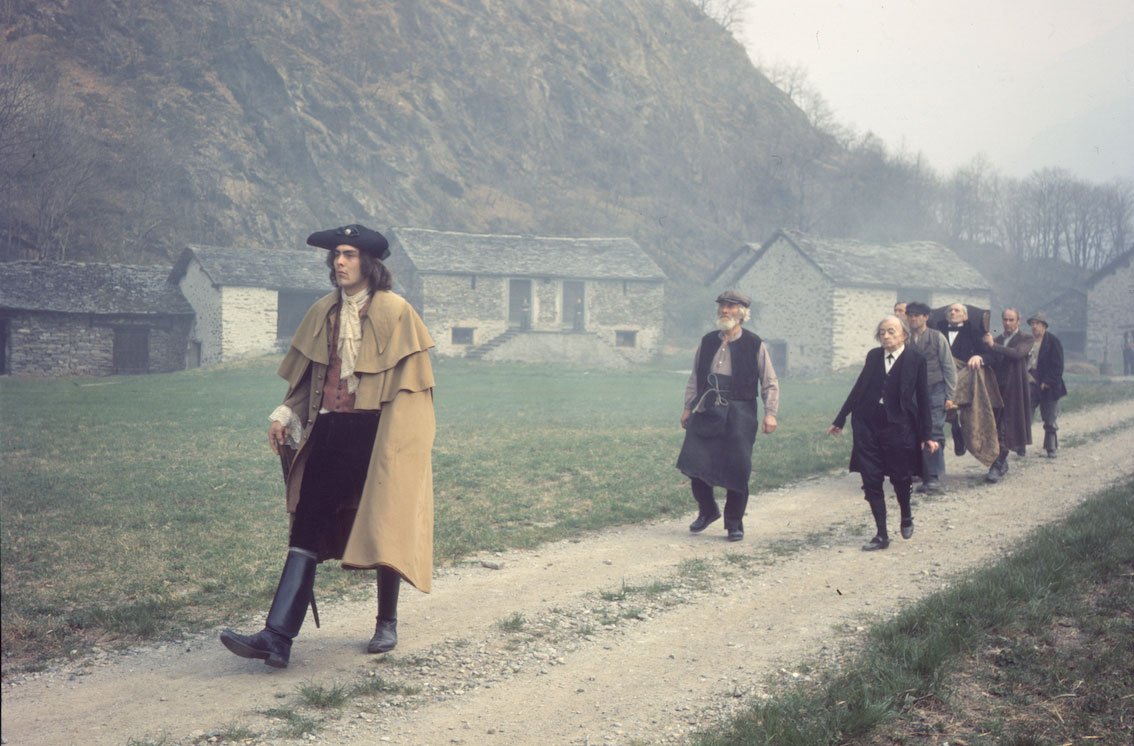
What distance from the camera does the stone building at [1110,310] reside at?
41844 millimetres

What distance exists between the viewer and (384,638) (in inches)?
178

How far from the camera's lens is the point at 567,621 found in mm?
5137

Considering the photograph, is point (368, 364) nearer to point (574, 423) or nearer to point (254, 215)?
point (574, 423)

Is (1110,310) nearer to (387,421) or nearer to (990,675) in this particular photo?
(990,675)

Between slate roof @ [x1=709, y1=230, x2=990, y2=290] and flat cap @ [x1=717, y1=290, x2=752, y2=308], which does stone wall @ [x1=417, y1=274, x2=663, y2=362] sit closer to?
slate roof @ [x1=709, y1=230, x2=990, y2=290]

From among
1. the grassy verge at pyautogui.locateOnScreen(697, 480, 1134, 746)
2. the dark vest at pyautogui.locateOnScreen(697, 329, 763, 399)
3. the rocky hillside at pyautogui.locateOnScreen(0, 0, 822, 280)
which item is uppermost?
the rocky hillside at pyautogui.locateOnScreen(0, 0, 822, 280)

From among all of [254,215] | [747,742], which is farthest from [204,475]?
[254,215]

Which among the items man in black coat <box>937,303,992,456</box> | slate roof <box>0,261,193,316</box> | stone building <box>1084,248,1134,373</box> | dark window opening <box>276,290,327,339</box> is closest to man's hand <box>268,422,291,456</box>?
man in black coat <box>937,303,992,456</box>

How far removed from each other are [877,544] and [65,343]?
109 ft

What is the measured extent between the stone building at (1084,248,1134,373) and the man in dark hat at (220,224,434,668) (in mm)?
44575

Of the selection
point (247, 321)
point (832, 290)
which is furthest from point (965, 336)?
point (247, 321)

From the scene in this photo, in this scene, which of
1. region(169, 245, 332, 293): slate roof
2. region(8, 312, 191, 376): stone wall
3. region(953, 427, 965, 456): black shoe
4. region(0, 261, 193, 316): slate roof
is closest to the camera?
region(953, 427, 965, 456): black shoe

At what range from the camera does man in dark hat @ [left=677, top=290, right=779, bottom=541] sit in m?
7.30

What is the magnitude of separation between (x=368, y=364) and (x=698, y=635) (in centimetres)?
238
